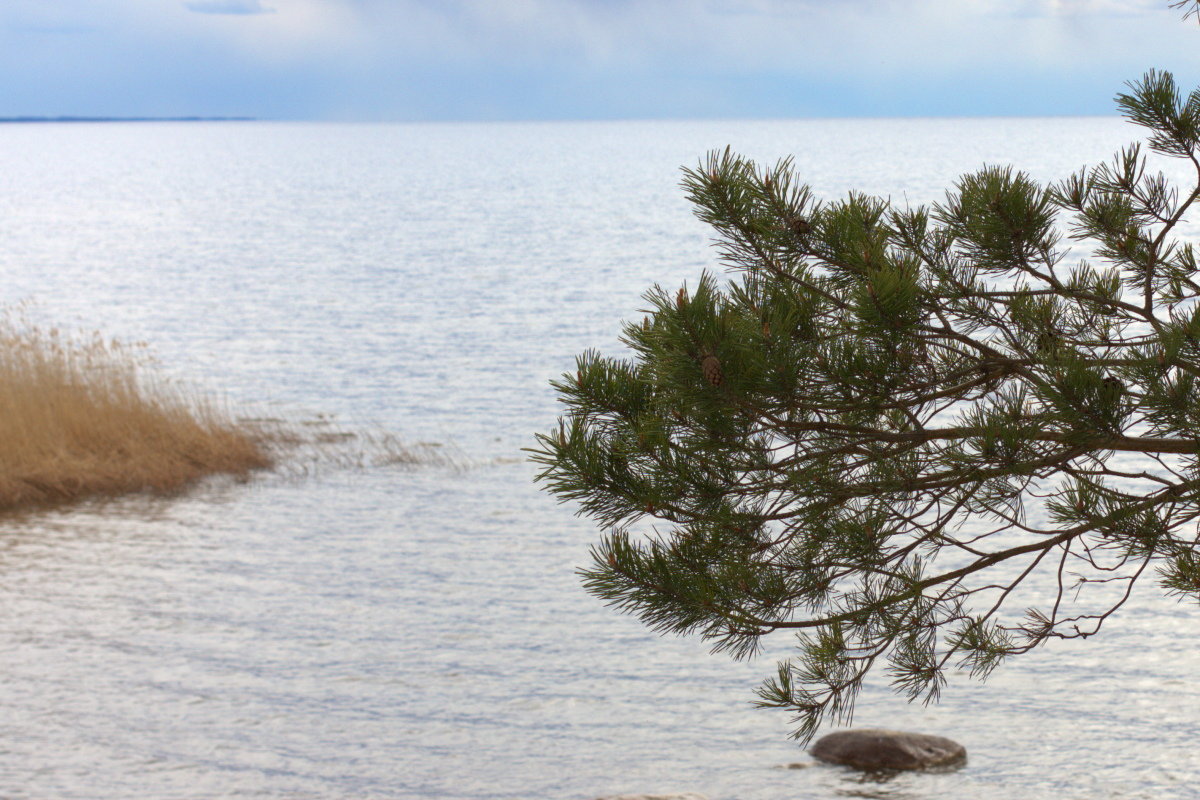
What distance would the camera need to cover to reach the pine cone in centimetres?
344

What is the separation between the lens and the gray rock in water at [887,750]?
8578 millimetres

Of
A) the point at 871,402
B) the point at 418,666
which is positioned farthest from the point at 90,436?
the point at 871,402

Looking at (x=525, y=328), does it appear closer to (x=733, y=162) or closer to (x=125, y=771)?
(x=125, y=771)

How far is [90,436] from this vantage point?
52.3ft

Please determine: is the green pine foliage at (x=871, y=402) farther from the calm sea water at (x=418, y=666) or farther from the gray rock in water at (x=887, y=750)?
the calm sea water at (x=418, y=666)

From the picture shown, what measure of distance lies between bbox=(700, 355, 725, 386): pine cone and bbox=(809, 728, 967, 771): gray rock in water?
232 inches

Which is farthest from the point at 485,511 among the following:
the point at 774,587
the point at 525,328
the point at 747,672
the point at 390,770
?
the point at 525,328

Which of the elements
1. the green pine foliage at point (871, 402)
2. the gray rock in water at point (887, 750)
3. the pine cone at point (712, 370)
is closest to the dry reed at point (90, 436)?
the gray rock in water at point (887, 750)

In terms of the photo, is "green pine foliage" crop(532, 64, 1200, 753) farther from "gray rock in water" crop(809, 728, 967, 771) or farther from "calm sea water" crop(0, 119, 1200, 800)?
"calm sea water" crop(0, 119, 1200, 800)

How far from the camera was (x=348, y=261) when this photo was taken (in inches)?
1975

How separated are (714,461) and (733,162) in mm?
1066

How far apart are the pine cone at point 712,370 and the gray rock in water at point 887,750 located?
5894 mm

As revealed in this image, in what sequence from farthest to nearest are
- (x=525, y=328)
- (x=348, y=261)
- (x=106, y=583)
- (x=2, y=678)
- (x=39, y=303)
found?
(x=348, y=261) < (x=39, y=303) < (x=525, y=328) < (x=106, y=583) < (x=2, y=678)

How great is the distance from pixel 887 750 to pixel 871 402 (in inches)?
219
